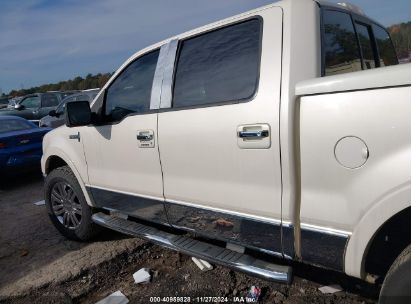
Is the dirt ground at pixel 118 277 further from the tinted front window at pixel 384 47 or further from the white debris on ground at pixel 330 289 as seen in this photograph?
the tinted front window at pixel 384 47

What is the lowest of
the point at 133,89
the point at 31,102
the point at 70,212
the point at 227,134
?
the point at 70,212

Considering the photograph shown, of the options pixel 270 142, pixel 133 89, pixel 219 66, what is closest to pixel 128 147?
pixel 133 89

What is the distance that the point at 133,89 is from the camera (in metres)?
3.34

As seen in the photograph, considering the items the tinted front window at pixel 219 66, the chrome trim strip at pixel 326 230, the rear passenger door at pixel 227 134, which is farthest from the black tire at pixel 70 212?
the chrome trim strip at pixel 326 230

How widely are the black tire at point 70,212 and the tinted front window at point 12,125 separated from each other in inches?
165

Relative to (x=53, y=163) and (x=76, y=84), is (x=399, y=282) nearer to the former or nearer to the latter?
(x=53, y=163)

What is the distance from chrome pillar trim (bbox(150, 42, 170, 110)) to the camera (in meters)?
3.00

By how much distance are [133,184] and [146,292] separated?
2.99 ft

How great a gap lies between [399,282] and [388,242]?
33cm

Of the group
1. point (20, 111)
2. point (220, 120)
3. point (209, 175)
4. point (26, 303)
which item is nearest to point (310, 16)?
point (220, 120)

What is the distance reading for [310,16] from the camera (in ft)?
7.31

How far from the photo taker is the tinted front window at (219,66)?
242cm

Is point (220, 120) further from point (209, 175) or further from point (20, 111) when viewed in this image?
point (20, 111)

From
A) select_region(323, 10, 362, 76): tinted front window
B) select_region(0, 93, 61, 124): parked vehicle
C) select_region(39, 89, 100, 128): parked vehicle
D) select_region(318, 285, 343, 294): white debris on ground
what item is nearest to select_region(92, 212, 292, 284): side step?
select_region(318, 285, 343, 294): white debris on ground
